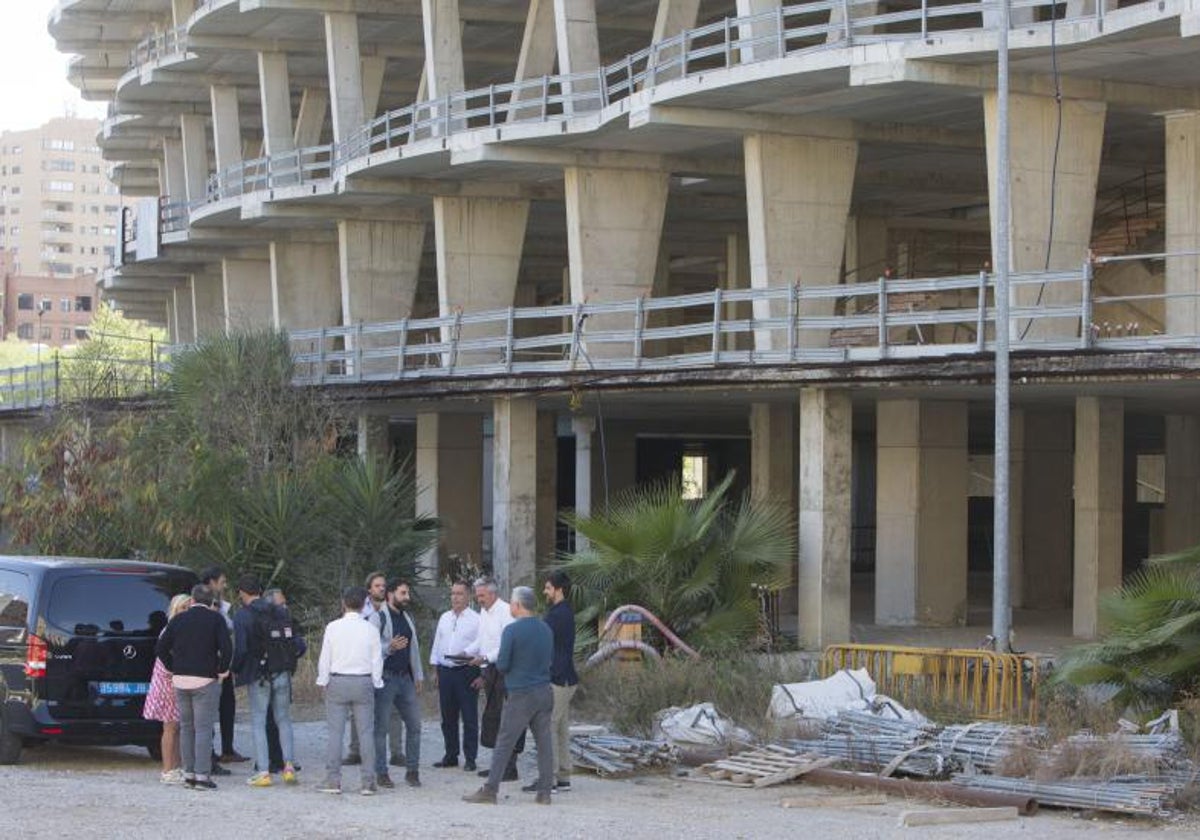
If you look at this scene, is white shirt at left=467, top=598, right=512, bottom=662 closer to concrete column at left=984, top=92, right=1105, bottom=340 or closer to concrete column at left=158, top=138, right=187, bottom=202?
concrete column at left=984, top=92, right=1105, bottom=340

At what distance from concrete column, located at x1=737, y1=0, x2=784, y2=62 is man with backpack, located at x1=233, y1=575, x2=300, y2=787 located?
15.8 m

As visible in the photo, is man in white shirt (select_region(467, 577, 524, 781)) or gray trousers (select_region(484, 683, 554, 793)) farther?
man in white shirt (select_region(467, 577, 524, 781))

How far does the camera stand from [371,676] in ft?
53.1

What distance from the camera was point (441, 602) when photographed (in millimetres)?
31031

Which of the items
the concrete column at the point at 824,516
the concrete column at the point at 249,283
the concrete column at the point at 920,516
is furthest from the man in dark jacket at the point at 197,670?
the concrete column at the point at 249,283

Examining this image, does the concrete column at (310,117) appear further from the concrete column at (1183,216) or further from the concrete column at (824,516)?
the concrete column at (1183,216)

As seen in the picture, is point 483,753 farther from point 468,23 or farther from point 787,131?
point 468,23

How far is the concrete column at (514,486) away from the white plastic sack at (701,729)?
16.4 metres

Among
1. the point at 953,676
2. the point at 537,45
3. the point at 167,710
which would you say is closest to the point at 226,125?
the point at 537,45

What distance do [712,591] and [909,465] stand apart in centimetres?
914

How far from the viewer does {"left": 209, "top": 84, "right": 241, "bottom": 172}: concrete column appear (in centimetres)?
5641

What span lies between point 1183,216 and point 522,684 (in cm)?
1624

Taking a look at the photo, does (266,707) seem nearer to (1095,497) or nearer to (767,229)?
(1095,497)

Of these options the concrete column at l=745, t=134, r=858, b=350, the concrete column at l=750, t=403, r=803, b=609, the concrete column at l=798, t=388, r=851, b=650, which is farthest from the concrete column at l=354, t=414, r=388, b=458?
the concrete column at l=798, t=388, r=851, b=650
